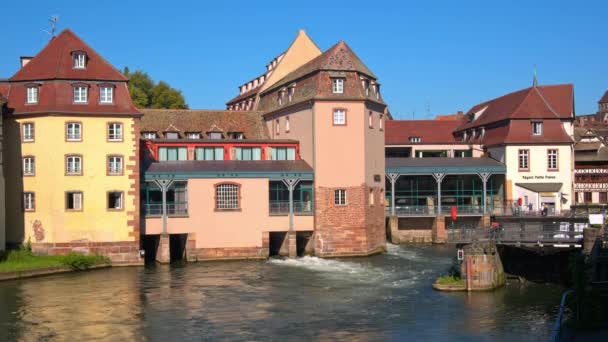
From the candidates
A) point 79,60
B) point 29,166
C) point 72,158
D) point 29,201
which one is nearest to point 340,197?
point 72,158

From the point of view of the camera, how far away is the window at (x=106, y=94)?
4653 cm

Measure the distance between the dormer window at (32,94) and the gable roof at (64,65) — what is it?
54cm

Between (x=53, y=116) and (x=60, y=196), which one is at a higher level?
(x=53, y=116)

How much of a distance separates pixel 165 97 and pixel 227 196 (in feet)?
123

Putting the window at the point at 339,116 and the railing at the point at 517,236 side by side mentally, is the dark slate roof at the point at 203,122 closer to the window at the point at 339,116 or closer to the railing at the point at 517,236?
the window at the point at 339,116

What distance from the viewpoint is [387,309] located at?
31828 mm

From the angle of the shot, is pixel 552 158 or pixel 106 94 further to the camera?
pixel 552 158

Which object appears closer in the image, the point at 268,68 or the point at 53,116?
the point at 53,116

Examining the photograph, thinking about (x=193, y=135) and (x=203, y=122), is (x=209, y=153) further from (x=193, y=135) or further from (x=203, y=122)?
(x=203, y=122)

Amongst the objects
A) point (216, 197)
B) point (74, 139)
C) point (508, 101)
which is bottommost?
point (216, 197)

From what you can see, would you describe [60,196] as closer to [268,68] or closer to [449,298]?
[449,298]

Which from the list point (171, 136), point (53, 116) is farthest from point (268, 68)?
point (53, 116)

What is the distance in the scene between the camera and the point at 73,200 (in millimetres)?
45594

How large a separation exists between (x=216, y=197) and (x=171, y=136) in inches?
450
